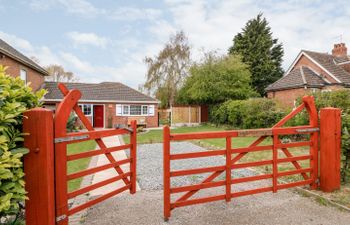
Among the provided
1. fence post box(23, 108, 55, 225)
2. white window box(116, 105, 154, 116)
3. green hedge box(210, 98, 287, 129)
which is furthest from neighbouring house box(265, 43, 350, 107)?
fence post box(23, 108, 55, 225)

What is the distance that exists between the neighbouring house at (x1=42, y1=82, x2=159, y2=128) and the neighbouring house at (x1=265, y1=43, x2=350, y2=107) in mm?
11807

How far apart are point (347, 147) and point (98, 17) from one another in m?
13.0

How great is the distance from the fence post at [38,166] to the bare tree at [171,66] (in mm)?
A: 24943

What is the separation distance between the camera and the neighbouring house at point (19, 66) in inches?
514

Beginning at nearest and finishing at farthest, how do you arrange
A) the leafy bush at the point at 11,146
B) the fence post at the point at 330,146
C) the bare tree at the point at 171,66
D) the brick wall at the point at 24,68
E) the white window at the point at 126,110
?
the leafy bush at the point at 11,146, the fence post at the point at 330,146, the brick wall at the point at 24,68, the white window at the point at 126,110, the bare tree at the point at 171,66

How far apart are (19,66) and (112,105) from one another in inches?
295

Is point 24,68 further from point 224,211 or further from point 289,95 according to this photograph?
point 289,95

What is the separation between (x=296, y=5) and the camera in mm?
12344

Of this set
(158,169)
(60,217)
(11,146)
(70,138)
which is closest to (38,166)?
(11,146)

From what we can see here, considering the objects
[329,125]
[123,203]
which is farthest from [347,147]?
[123,203]

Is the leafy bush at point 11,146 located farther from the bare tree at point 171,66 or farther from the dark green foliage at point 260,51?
the dark green foliage at point 260,51

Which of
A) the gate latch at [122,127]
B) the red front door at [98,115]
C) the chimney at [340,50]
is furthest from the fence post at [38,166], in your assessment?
the chimney at [340,50]

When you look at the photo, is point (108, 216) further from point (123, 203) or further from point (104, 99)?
point (104, 99)

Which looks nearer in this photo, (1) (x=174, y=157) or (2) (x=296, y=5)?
(1) (x=174, y=157)
